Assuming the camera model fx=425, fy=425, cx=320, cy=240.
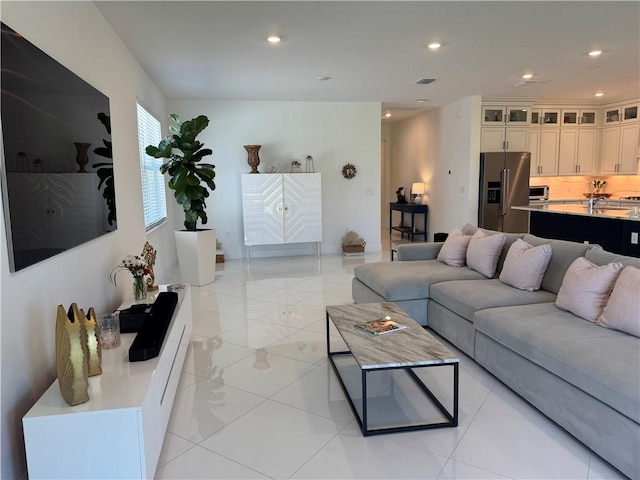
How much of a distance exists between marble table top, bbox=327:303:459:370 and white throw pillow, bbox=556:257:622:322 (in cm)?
91

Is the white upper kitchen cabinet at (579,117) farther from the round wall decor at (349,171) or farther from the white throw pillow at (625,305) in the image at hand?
the white throw pillow at (625,305)

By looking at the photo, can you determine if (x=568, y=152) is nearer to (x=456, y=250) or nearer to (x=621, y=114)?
(x=621, y=114)

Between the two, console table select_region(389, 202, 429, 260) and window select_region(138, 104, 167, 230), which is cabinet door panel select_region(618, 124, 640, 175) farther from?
window select_region(138, 104, 167, 230)

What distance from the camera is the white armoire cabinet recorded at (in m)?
6.91

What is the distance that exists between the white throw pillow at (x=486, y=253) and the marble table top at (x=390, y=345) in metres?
1.20

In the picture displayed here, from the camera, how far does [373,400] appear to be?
8.51ft

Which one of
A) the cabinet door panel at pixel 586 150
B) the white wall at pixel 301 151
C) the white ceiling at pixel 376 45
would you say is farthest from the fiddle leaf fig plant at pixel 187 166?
the cabinet door panel at pixel 586 150

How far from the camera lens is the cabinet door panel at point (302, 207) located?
23.0 ft

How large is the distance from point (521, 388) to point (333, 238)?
5446 mm

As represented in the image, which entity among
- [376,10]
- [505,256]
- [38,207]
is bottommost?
[505,256]

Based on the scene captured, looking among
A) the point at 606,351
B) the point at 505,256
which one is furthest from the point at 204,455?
the point at 505,256

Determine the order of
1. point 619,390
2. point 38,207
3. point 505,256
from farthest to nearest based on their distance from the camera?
point 505,256 → point 38,207 → point 619,390

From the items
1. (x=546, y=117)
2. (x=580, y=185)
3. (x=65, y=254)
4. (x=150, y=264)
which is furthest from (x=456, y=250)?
(x=580, y=185)

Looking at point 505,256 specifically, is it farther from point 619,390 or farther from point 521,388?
point 619,390
